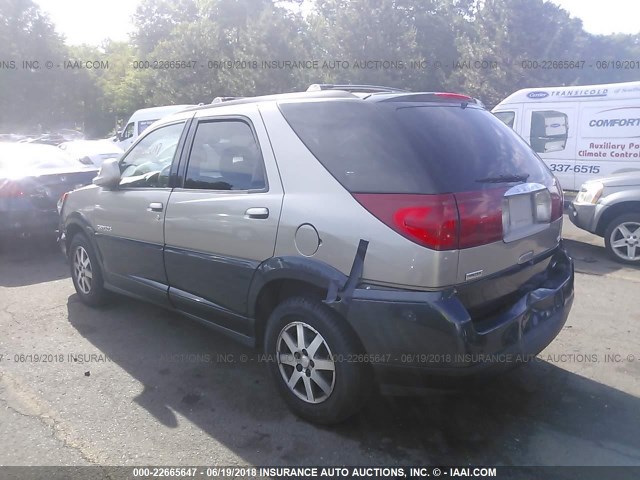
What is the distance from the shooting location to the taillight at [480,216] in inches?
106

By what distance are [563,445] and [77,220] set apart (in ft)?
14.3

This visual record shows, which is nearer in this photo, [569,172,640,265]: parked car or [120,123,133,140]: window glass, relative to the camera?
[569,172,640,265]: parked car

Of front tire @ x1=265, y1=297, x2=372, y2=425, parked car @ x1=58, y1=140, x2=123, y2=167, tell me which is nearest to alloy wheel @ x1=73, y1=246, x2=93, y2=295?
front tire @ x1=265, y1=297, x2=372, y2=425

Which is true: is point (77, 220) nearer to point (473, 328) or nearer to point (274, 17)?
point (473, 328)

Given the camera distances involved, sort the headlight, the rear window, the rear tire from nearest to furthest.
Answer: the rear window
the rear tire
the headlight

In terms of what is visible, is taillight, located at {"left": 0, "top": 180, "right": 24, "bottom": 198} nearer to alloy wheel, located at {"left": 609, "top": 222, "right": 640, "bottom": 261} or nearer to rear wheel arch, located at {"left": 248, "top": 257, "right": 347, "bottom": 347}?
rear wheel arch, located at {"left": 248, "top": 257, "right": 347, "bottom": 347}

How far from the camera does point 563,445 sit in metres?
2.98

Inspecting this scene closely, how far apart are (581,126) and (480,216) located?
8.78m

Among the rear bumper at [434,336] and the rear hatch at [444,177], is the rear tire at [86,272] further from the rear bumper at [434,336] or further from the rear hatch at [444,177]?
the rear bumper at [434,336]

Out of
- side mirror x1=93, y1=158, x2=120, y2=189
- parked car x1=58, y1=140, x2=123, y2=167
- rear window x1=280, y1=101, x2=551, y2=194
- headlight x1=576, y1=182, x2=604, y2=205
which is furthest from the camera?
parked car x1=58, y1=140, x2=123, y2=167

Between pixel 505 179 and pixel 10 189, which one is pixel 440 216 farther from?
pixel 10 189

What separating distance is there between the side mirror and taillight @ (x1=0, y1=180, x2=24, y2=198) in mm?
3141

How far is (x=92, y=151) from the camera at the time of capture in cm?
1452

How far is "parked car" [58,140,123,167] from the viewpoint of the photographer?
1412 cm
